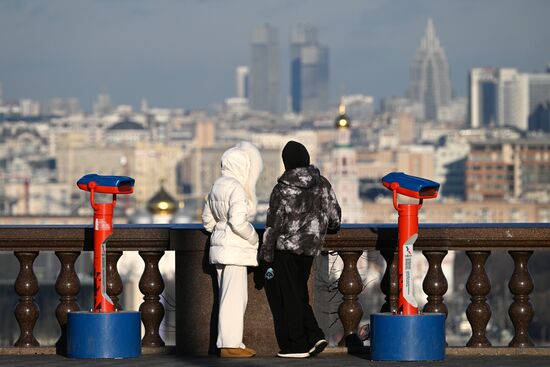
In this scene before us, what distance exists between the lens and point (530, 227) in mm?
13281

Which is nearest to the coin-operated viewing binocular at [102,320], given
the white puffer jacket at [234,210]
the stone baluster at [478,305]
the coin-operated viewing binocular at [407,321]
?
the white puffer jacket at [234,210]

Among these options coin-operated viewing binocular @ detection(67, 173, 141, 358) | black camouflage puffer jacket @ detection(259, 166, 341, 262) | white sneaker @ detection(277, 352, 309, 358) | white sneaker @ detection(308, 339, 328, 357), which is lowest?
white sneaker @ detection(277, 352, 309, 358)

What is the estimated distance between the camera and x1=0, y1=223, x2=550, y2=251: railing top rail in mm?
13258

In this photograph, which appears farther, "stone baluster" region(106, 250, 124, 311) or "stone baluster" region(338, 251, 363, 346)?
"stone baluster" region(106, 250, 124, 311)

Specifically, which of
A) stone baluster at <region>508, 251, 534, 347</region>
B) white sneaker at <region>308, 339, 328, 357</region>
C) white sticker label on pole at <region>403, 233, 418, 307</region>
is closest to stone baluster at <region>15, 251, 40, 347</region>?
white sneaker at <region>308, 339, 328, 357</region>

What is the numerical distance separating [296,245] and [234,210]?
16.4 inches

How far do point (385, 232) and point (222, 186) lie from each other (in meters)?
1.03

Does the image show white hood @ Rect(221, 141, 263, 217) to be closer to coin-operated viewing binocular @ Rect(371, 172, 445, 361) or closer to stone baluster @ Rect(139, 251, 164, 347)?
stone baluster @ Rect(139, 251, 164, 347)

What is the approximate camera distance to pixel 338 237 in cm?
1334

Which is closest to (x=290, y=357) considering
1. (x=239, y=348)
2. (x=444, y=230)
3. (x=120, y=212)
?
(x=239, y=348)

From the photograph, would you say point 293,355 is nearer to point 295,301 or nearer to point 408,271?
point 295,301

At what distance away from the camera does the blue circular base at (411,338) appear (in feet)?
41.2

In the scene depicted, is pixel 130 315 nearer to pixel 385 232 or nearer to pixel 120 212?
pixel 385 232

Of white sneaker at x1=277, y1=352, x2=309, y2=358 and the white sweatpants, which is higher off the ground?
the white sweatpants
